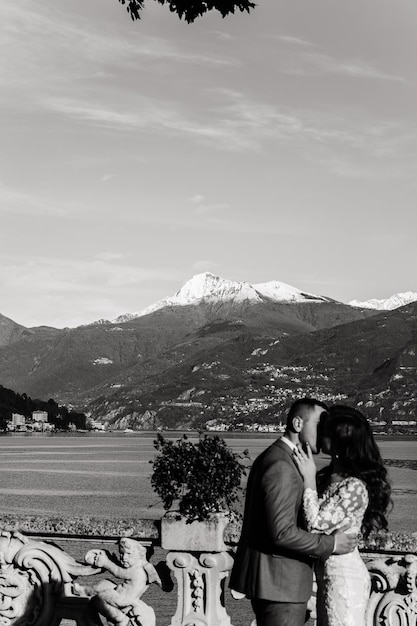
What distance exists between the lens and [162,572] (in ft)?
23.3

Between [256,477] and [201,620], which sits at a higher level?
[256,477]

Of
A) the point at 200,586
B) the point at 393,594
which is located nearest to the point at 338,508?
the point at 393,594

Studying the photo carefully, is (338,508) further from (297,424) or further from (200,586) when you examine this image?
(200,586)

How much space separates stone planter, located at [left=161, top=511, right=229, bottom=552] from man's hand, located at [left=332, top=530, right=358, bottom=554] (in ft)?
7.14

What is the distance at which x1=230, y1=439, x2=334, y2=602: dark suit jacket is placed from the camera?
4.95 m

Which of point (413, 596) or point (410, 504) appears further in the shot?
point (410, 504)

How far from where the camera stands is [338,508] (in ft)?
16.8

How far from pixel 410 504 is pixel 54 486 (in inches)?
1024

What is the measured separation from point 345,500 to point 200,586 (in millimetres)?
2335

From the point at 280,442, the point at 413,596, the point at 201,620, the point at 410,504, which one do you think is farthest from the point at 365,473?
the point at 410,504

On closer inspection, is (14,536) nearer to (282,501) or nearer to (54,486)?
(282,501)

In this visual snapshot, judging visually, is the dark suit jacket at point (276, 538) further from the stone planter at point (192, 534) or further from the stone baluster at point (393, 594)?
the stone planter at point (192, 534)

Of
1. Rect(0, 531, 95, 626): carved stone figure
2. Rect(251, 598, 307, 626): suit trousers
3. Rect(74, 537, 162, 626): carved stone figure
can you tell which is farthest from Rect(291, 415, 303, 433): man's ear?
Rect(0, 531, 95, 626): carved stone figure

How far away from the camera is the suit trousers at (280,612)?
5.08m
